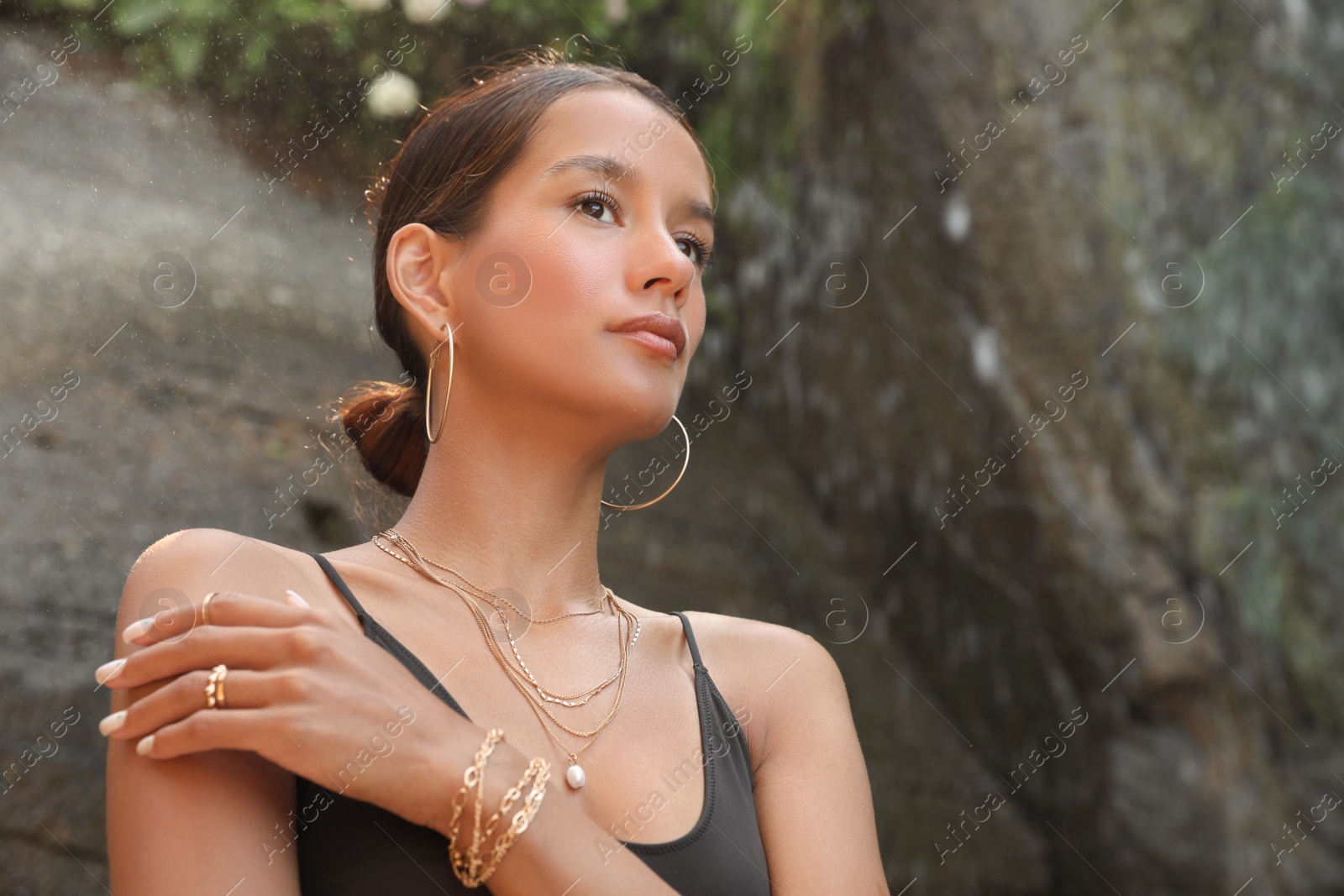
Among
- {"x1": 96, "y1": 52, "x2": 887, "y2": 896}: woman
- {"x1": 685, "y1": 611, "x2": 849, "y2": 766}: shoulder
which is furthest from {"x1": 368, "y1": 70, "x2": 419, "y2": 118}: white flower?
{"x1": 685, "y1": 611, "x2": 849, "y2": 766}: shoulder

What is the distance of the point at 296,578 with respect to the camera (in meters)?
1.65

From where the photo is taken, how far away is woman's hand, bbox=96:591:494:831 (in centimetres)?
137

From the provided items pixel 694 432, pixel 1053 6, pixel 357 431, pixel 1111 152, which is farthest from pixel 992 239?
pixel 357 431

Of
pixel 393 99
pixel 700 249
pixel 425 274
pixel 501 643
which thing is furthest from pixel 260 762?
pixel 393 99

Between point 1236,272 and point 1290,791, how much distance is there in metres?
1.74

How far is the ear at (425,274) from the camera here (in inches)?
78.7

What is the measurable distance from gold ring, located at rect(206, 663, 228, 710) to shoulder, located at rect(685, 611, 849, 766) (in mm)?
891

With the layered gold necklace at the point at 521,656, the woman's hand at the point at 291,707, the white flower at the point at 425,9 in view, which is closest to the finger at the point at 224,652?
the woman's hand at the point at 291,707

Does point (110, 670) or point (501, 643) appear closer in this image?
point (110, 670)

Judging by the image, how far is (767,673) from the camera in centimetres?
207

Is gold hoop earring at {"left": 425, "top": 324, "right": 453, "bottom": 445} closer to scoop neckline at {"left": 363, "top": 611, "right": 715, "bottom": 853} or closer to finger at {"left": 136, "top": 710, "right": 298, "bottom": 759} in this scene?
scoop neckline at {"left": 363, "top": 611, "right": 715, "bottom": 853}

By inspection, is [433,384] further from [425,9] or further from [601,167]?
[425,9]

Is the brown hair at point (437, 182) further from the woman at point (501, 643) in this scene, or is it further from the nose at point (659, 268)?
the nose at point (659, 268)

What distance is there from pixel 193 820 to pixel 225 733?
5.2 inches
